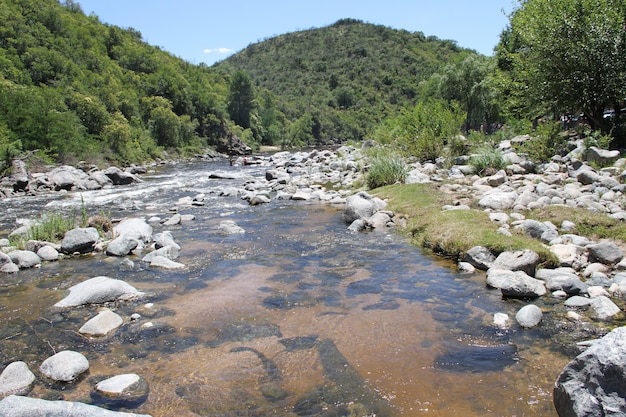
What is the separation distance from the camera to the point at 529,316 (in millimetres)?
5848

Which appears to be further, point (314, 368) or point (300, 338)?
point (300, 338)

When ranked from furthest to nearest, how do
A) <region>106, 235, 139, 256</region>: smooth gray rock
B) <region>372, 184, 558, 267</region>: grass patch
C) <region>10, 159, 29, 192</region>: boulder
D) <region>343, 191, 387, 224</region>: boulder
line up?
<region>10, 159, 29, 192</region>: boulder → <region>343, 191, 387, 224</region>: boulder → <region>106, 235, 139, 256</region>: smooth gray rock → <region>372, 184, 558, 267</region>: grass patch

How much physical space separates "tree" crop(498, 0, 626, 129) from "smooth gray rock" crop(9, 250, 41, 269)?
18.3m

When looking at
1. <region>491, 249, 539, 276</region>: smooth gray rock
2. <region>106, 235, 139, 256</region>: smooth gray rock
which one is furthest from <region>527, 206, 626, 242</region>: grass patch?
<region>106, 235, 139, 256</region>: smooth gray rock

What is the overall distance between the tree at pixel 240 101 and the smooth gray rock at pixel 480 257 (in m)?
87.6

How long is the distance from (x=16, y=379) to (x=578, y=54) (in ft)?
62.1

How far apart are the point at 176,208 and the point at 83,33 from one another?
211 feet

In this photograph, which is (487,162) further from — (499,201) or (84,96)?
(84,96)

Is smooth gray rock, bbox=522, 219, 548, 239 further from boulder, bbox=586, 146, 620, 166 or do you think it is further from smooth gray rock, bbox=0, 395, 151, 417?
smooth gray rock, bbox=0, 395, 151, 417

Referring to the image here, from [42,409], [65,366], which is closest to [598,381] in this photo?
[42,409]

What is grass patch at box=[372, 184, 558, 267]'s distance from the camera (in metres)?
8.30

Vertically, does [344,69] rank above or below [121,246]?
above

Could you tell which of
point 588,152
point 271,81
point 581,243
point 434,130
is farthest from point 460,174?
point 271,81

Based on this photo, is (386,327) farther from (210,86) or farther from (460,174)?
(210,86)
